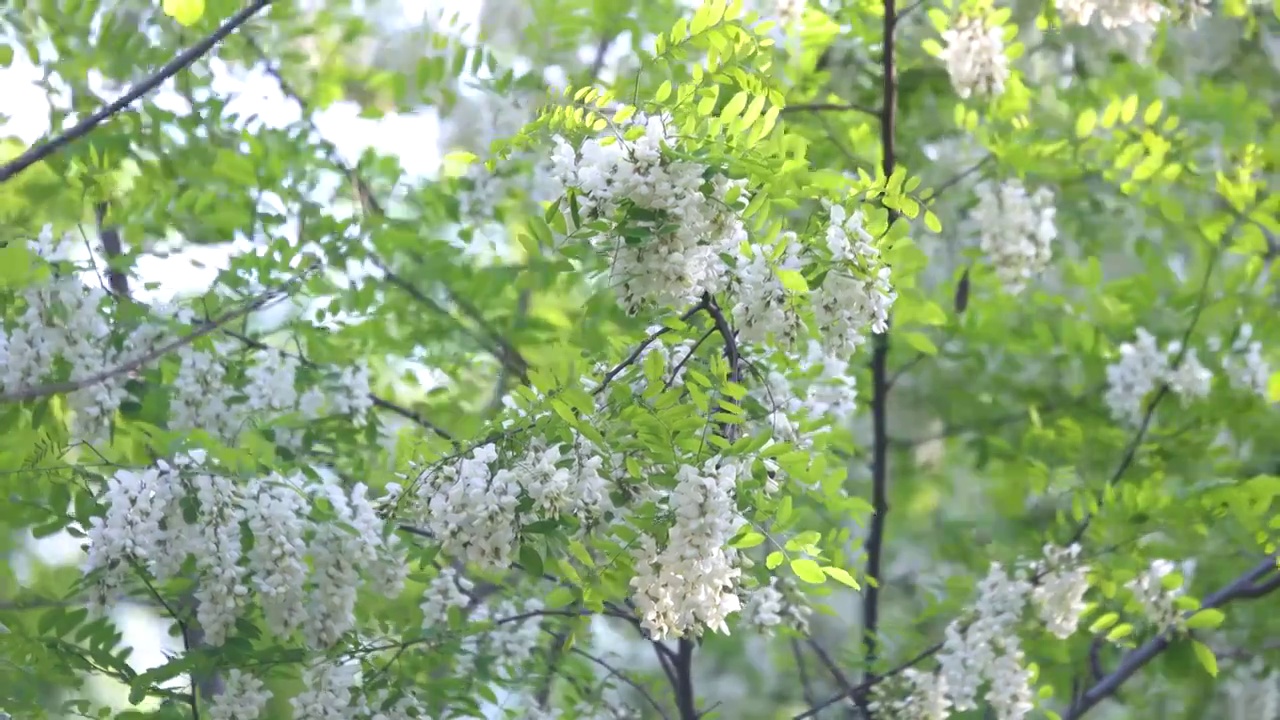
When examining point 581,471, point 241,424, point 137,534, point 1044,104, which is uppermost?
point 1044,104

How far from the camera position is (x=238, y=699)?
2826mm

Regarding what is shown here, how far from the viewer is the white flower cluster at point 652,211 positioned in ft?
6.72

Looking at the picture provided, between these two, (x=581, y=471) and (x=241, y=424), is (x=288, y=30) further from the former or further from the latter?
(x=581, y=471)

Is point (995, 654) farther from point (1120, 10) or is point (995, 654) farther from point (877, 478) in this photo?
point (1120, 10)

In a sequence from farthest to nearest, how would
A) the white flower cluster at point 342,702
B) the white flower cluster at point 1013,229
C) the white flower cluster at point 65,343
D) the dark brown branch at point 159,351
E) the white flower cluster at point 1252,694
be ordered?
the white flower cluster at point 1252,694, the white flower cluster at point 1013,229, the white flower cluster at point 65,343, the white flower cluster at point 342,702, the dark brown branch at point 159,351

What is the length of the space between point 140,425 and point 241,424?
0.49m

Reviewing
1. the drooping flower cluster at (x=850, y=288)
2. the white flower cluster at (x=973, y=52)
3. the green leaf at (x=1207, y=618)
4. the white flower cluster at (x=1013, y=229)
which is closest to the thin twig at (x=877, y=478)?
the white flower cluster at (x=973, y=52)

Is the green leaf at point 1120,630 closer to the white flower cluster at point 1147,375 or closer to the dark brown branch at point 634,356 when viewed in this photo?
the white flower cluster at point 1147,375

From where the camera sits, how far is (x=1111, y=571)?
318 centimetres

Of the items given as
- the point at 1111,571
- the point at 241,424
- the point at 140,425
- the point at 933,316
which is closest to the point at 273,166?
the point at 241,424

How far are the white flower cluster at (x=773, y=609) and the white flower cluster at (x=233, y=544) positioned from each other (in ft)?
2.68

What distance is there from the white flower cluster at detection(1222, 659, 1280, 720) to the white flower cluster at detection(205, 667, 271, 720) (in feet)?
9.98

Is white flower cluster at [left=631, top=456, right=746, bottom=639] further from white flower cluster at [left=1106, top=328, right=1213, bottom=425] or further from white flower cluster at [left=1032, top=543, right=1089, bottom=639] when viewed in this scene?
white flower cluster at [left=1106, top=328, right=1213, bottom=425]

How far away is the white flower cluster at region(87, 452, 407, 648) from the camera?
8.60ft
